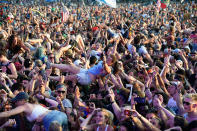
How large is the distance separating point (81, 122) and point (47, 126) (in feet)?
1.66

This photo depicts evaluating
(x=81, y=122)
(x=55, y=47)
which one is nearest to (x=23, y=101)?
(x=81, y=122)

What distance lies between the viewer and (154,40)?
29.2ft

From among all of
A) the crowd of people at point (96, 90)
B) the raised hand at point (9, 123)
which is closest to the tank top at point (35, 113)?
the crowd of people at point (96, 90)

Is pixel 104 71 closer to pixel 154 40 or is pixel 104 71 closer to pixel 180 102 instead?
pixel 180 102

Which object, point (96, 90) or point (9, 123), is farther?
point (96, 90)

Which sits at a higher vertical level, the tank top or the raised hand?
the tank top

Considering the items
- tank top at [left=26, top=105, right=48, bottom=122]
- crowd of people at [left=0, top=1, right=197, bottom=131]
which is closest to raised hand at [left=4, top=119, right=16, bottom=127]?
crowd of people at [left=0, top=1, right=197, bottom=131]

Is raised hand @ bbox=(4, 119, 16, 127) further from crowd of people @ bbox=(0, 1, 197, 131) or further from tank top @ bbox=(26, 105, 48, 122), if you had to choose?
tank top @ bbox=(26, 105, 48, 122)

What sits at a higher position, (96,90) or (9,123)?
(9,123)

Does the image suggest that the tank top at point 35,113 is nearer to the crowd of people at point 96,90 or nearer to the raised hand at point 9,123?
the crowd of people at point 96,90

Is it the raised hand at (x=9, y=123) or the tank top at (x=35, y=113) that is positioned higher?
the tank top at (x=35, y=113)

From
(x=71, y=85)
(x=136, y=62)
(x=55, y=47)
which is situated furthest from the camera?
(x=55, y=47)

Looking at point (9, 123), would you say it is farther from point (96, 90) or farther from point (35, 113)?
point (96, 90)

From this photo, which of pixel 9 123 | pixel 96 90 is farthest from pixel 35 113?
pixel 96 90
